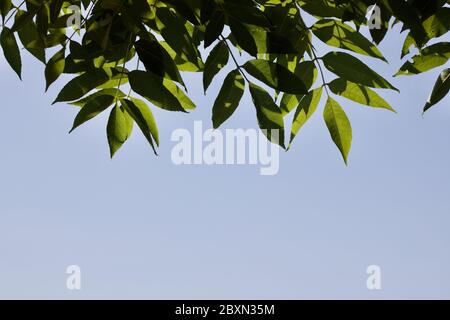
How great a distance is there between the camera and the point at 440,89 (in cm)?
143

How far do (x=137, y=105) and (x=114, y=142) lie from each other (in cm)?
11

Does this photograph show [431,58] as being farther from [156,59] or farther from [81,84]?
[81,84]

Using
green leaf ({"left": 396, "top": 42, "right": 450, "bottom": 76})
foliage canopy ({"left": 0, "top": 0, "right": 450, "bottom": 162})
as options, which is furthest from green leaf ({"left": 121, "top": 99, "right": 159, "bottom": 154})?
green leaf ({"left": 396, "top": 42, "right": 450, "bottom": 76})

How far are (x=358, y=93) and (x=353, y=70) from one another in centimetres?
8

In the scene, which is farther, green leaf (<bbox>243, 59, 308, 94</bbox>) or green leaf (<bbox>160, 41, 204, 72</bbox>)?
green leaf (<bbox>160, 41, 204, 72</bbox>)

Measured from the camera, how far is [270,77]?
137 cm

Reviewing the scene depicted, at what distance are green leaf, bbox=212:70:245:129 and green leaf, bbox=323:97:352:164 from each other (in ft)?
0.83

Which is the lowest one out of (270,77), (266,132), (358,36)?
(266,132)

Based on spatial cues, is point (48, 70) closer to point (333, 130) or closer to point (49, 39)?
point (49, 39)

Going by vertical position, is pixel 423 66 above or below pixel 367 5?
below

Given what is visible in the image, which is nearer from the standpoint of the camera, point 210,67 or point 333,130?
point 210,67

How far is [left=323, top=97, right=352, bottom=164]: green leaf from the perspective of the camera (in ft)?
4.84

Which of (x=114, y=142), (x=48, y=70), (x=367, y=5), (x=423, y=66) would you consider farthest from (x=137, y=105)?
(x=423, y=66)

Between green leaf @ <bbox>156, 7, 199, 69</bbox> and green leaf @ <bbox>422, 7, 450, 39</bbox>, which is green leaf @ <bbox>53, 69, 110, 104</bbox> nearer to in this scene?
green leaf @ <bbox>156, 7, 199, 69</bbox>
